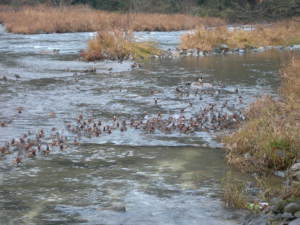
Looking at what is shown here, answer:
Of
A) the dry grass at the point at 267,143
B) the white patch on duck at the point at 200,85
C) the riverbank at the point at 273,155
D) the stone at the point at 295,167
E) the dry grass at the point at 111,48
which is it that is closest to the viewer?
the riverbank at the point at 273,155

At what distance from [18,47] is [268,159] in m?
22.7

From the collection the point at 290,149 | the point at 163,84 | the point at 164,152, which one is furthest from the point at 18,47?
the point at 290,149

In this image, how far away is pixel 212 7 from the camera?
5691 centimetres

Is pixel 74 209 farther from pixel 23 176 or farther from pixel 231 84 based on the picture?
pixel 231 84

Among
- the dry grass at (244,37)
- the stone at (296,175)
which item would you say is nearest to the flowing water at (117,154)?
the stone at (296,175)

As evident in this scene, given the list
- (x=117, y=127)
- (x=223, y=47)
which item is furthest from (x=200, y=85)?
(x=223, y=47)

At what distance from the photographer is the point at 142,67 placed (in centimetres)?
2278

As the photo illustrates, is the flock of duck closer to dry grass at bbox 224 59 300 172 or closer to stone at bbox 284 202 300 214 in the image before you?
dry grass at bbox 224 59 300 172

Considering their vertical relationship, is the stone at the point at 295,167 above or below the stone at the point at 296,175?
above

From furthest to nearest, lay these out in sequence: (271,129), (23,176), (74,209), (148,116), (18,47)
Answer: (18,47), (148,116), (271,129), (23,176), (74,209)

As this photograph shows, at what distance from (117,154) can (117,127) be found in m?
2.01

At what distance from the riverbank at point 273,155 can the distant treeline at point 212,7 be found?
2835 centimetres

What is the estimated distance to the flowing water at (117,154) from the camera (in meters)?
7.33

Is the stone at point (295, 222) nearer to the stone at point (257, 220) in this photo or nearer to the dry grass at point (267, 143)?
the stone at point (257, 220)
